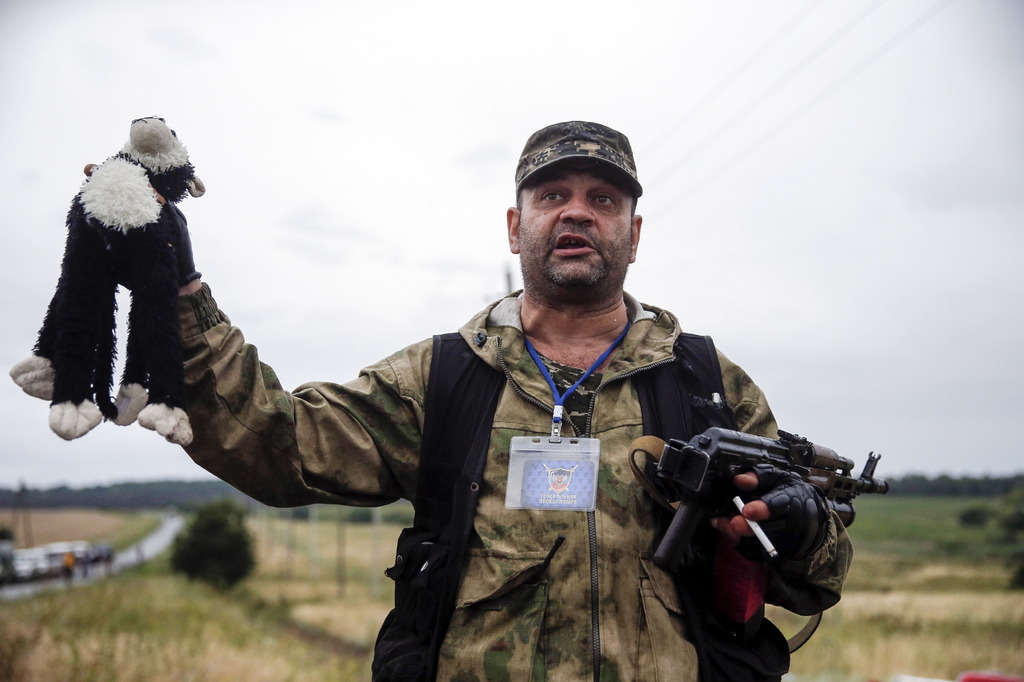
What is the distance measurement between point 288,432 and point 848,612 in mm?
24185

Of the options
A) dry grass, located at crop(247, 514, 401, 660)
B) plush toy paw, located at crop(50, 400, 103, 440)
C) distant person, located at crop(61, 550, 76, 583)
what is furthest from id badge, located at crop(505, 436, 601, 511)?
distant person, located at crop(61, 550, 76, 583)

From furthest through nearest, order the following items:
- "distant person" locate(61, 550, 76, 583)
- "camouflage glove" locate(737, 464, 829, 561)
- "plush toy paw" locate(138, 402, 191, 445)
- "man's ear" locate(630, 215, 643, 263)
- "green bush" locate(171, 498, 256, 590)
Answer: "distant person" locate(61, 550, 76, 583)
"green bush" locate(171, 498, 256, 590)
"man's ear" locate(630, 215, 643, 263)
"camouflage glove" locate(737, 464, 829, 561)
"plush toy paw" locate(138, 402, 191, 445)

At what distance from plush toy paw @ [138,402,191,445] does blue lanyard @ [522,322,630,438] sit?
1.38 metres

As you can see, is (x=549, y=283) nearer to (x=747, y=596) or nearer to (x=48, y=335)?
(x=747, y=596)

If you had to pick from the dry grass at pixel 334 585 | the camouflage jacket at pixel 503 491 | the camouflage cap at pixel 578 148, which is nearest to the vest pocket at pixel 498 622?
the camouflage jacket at pixel 503 491

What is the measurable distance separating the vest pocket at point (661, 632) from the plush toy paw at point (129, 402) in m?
1.85

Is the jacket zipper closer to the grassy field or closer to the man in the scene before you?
the man

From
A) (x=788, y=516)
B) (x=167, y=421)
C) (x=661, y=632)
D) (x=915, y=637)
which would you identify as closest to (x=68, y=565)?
(x=915, y=637)

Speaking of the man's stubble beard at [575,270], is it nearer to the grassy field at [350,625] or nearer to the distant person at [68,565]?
the grassy field at [350,625]

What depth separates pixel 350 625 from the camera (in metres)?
30.0

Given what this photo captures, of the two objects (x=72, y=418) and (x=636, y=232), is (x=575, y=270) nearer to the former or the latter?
(x=636, y=232)

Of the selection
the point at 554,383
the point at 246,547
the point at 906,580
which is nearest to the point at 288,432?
the point at 554,383

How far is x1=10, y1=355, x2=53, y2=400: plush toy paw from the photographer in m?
2.36

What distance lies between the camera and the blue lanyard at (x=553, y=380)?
3250 millimetres
